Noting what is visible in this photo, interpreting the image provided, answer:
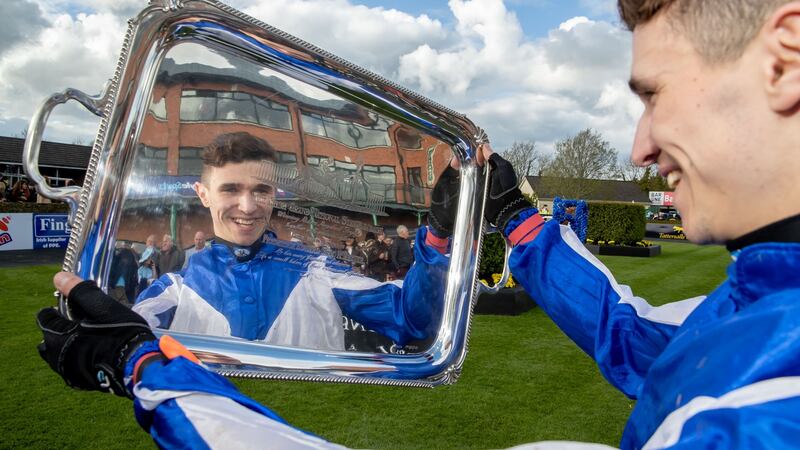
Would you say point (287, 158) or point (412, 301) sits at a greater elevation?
point (287, 158)

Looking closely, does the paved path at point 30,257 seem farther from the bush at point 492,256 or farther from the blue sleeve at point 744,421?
Result: the blue sleeve at point 744,421

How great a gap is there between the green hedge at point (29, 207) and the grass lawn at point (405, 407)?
832 centimetres

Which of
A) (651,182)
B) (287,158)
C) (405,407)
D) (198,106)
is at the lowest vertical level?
(405,407)

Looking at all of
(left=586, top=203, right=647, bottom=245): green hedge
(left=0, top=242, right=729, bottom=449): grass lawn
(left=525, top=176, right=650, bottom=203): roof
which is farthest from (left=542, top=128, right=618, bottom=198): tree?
(left=0, top=242, right=729, bottom=449): grass lawn

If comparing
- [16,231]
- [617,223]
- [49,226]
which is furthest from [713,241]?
[617,223]

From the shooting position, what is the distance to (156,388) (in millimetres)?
995

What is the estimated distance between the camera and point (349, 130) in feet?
5.32

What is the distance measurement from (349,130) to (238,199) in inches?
15.0

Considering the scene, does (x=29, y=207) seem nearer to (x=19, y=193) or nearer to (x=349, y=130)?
(x=19, y=193)

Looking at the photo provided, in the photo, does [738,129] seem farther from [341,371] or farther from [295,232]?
[341,371]

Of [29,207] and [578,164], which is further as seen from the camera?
[578,164]

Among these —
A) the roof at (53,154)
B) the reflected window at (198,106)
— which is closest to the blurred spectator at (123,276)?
the reflected window at (198,106)

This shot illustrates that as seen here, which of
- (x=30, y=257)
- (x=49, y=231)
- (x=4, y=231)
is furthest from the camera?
(x=49, y=231)

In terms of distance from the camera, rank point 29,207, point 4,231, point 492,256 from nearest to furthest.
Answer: point 492,256 < point 4,231 < point 29,207
